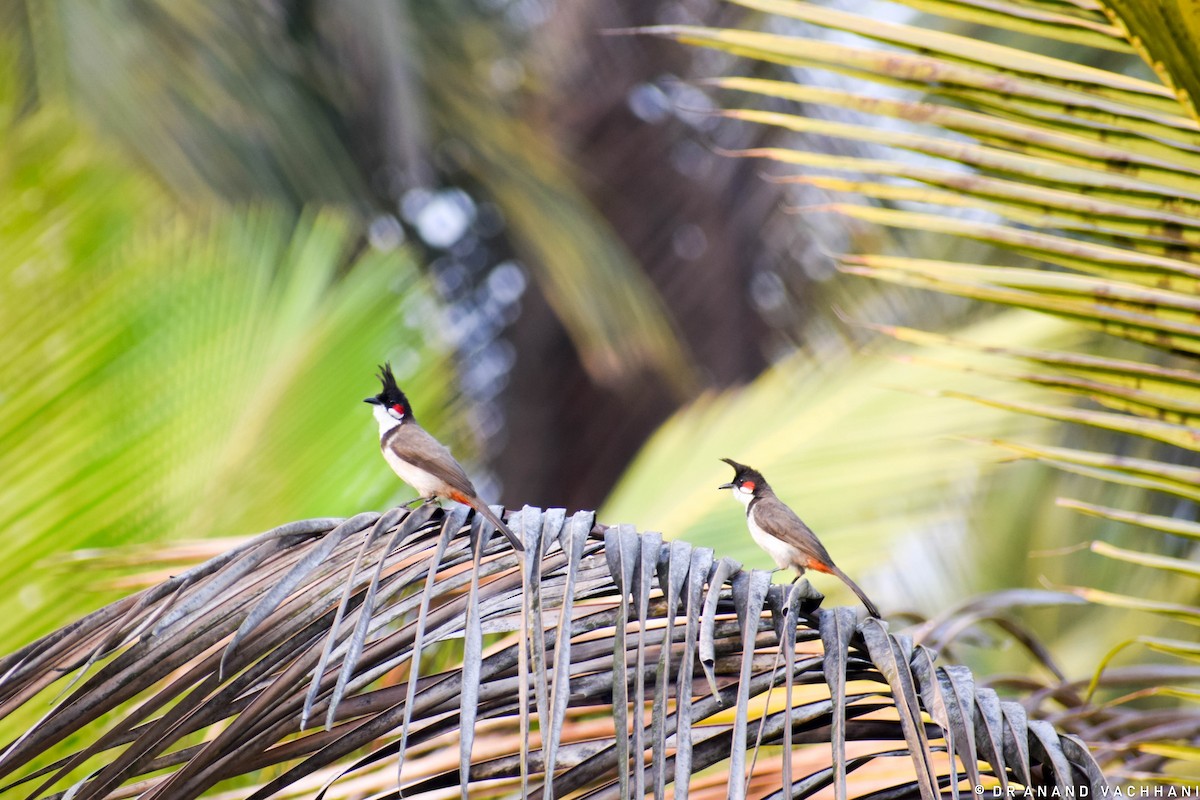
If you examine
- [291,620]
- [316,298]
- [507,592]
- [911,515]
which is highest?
[316,298]

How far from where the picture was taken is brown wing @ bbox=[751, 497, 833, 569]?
2.98 metres

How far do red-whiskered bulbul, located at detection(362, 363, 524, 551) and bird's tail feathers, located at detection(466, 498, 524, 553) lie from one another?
0.39 metres

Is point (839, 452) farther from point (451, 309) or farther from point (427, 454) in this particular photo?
point (451, 309)

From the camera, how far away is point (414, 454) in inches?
119

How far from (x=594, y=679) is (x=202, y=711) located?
58cm

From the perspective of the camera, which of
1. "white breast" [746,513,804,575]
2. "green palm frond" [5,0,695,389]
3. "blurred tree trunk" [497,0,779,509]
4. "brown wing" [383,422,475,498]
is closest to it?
"brown wing" [383,422,475,498]

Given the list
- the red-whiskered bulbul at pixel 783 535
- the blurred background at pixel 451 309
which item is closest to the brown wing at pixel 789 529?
the red-whiskered bulbul at pixel 783 535

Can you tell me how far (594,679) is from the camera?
192 cm

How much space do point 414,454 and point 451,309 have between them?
813 centimetres

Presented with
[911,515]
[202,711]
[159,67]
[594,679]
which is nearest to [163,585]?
[202,711]

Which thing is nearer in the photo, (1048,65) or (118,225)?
(1048,65)

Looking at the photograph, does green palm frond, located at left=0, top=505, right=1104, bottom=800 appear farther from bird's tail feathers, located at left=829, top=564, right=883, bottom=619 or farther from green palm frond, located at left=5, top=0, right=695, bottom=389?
green palm frond, located at left=5, top=0, right=695, bottom=389

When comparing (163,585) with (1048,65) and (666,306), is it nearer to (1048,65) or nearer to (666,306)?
(1048,65)

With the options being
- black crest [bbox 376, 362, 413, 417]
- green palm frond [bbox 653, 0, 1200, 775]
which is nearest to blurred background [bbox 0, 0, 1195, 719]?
green palm frond [bbox 653, 0, 1200, 775]
